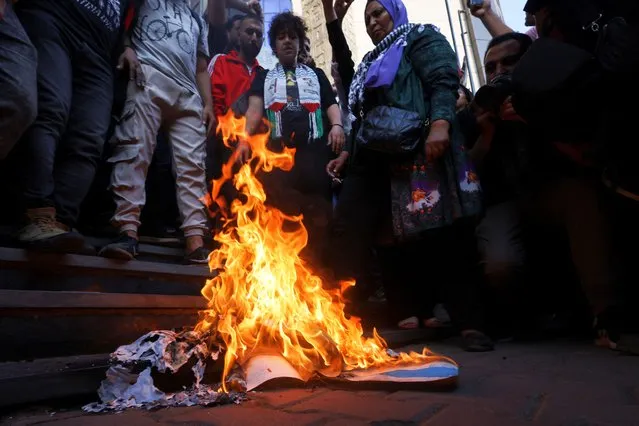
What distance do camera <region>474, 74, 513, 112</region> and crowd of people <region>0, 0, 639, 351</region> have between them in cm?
1

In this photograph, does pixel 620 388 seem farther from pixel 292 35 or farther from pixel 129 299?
pixel 292 35

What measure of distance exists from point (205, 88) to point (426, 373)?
308cm

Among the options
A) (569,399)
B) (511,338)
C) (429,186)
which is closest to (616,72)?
(429,186)

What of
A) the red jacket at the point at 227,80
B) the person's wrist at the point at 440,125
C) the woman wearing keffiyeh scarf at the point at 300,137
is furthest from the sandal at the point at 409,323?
the red jacket at the point at 227,80

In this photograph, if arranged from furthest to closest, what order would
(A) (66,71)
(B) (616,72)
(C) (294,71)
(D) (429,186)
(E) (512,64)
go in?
(C) (294,71), (E) (512,64), (D) (429,186), (A) (66,71), (B) (616,72)

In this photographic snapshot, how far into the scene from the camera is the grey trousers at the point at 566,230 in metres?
2.74

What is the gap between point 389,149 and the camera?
304cm

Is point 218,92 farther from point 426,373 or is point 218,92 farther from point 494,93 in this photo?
point 426,373

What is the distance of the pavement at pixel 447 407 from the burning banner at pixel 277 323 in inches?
6.0

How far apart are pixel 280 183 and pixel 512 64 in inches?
79.2

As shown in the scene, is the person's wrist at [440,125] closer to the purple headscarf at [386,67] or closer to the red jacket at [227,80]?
the purple headscarf at [386,67]

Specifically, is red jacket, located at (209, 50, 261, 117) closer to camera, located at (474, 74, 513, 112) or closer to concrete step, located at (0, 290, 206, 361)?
camera, located at (474, 74, 513, 112)

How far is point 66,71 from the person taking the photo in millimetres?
2676

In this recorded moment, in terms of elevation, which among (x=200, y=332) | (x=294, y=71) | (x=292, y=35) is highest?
(x=292, y=35)
